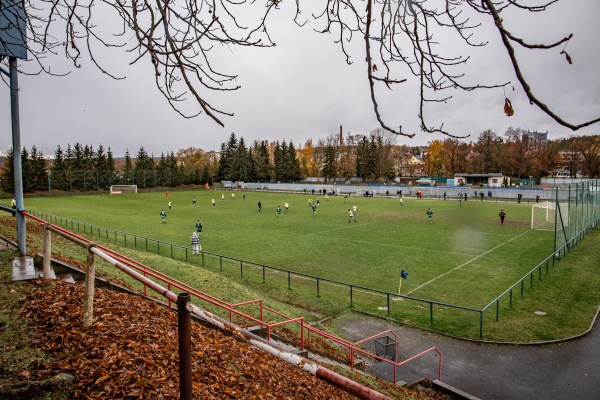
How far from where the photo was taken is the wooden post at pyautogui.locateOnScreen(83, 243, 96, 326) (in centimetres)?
454

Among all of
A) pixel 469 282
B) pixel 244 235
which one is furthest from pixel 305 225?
pixel 469 282

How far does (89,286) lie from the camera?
4.58m

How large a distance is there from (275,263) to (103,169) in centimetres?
7869

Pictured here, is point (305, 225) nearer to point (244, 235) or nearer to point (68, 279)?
point (244, 235)

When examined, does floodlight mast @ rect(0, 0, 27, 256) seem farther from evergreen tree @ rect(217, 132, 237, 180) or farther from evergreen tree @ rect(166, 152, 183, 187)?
evergreen tree @ rect(217, 132, 237, 180)

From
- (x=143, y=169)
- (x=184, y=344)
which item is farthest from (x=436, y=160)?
(x=184, y=344)

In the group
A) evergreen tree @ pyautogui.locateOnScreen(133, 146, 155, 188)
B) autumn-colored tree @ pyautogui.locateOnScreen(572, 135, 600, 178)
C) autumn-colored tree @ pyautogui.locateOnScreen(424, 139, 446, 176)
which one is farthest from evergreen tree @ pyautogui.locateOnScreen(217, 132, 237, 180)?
autumn-colored tree @ pyautogui.locateOnScreen(572, 135, 600, 178)

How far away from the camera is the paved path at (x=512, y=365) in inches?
387

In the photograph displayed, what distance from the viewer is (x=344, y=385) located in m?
2.14

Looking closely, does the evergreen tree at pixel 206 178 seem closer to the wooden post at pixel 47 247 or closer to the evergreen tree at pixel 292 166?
the evergreen tree at pixel 292 166

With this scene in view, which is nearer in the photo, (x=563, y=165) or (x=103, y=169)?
(x=103, y=169)

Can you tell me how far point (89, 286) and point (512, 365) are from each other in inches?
430

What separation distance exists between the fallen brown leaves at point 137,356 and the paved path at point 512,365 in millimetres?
5756

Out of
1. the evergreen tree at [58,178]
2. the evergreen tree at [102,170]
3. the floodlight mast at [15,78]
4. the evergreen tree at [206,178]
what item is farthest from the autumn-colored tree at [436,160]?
the floodlight mast at [15,78]
